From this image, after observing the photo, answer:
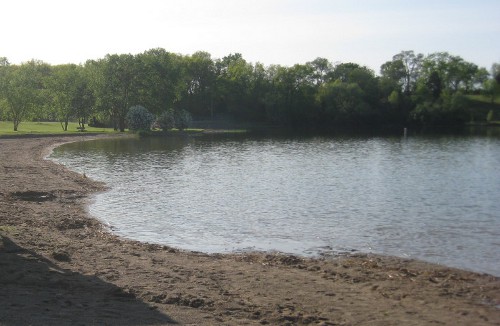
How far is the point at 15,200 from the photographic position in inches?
1002

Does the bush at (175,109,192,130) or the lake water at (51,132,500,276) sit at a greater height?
the bush at (175,109,192,130)

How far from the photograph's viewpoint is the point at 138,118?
94500 millimetres

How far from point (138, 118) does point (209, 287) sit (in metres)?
84.3

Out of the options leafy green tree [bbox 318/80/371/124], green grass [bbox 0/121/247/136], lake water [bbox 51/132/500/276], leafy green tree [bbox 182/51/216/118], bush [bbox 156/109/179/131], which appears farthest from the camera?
leafy green tree [bbox 182/51/216/118]

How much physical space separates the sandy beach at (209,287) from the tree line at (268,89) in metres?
83.4

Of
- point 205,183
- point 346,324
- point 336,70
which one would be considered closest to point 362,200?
point 205,183

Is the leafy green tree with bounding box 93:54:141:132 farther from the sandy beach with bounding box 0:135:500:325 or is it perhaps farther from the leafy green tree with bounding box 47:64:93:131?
the sandy beach with bounding box 0:135:500:325

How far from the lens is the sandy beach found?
10.5 m

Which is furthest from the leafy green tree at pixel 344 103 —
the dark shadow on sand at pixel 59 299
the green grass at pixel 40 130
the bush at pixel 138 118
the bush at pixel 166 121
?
the dark shadow on sand at pixel 59 299

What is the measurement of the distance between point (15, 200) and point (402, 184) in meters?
23.6

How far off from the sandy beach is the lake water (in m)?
2.16

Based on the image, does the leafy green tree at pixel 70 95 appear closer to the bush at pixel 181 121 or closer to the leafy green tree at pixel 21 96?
the leafy green tree at pixel 21 96

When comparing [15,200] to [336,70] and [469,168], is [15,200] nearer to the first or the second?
[469,168]

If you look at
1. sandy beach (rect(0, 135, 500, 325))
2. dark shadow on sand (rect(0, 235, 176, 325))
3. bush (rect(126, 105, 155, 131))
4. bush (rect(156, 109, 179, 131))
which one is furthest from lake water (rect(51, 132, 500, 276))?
bush (rect(156, 109, 179, 131))
